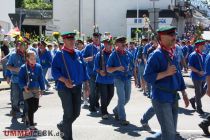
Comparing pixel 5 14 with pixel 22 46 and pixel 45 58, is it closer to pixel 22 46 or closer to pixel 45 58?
pixel 45 58

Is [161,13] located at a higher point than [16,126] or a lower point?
A: higher

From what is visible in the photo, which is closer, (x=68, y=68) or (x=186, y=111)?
(x=68, y=68)

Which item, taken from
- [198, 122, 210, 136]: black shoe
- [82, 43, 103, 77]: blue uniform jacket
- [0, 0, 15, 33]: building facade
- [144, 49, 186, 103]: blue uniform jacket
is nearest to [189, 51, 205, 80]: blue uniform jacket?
[82, 43, 103, 77]: blue uniform jacket

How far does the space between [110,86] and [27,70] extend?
2.30 metres

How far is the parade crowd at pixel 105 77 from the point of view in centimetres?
643

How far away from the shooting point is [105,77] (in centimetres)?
1102

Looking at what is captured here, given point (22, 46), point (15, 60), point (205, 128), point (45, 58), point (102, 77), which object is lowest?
point (205, 128)

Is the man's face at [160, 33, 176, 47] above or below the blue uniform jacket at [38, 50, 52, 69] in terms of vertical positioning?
above

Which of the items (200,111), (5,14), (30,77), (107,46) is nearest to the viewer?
(30,77)

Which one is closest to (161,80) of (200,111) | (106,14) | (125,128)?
(125,128)

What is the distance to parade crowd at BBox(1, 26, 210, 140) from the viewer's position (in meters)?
6.43

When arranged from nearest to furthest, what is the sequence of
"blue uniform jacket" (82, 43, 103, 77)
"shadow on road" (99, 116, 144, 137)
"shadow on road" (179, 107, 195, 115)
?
"shadow on road" (99, 116, 144, 137), "shadow on road" (179, 107, 195, 115), "blue uniform jacket" (82, 43, 103, 77)

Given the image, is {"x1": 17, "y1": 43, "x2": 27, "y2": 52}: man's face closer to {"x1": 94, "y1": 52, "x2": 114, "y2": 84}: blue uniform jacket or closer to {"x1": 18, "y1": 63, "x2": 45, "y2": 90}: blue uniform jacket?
{"x1": 18, "y1": 63, "x2": 45, "y2": 90}: blue uniform jacket

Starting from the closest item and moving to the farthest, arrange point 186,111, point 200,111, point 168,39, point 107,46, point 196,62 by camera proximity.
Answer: point 168,39
point 107,46
point 196,62
point 200,111
point 186,111
